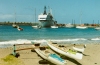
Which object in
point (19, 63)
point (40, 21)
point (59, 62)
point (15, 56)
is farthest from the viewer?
point (40, 21)

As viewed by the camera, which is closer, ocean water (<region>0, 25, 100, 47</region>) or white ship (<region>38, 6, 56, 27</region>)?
ocean water (<region>0, 25, 100, 47</region>)

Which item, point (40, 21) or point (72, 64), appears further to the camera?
point (40, 21)

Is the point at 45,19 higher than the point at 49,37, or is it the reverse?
the point at 45,19

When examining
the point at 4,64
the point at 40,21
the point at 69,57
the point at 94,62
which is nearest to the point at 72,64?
the point at 69,57

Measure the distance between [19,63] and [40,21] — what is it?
13200 centimetres

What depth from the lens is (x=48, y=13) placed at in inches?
6112

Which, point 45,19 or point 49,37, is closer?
Result: point 49,37

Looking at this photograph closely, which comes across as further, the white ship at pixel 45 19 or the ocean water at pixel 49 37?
the white ship at pixel 45 19

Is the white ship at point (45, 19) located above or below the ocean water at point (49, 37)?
above

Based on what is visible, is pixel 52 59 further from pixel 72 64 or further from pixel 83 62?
pixel 83 62

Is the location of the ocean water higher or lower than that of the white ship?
lower

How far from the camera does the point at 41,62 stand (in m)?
19.3

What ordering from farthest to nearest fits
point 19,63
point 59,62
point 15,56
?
1. point 15,56
2. point 19,63
3. point 59,62

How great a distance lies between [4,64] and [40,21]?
133m
